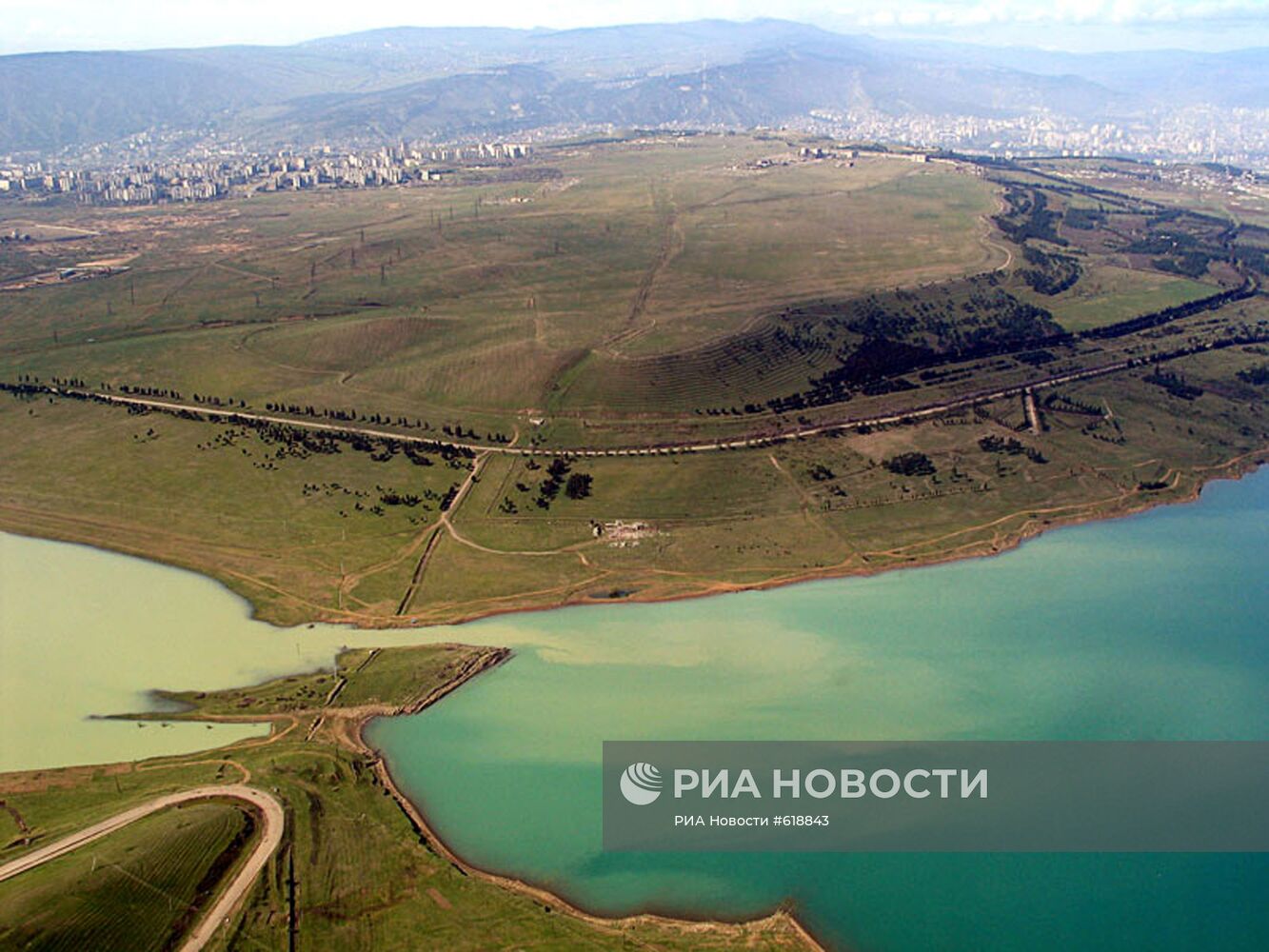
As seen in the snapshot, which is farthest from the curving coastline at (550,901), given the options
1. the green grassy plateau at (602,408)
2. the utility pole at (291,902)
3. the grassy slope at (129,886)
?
the green grassy plateau at (602,408)

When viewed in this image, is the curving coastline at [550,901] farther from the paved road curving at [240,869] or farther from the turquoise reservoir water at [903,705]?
the paved road curving at [240,869]

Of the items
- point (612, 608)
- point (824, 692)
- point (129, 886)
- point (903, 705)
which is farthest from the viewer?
point (612, 608)

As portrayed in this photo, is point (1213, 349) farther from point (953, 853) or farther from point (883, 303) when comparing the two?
point (953, 853)

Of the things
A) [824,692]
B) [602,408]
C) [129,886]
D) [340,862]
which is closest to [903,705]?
[824,692]

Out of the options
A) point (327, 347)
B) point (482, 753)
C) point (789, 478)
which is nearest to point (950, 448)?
point (789, 478)

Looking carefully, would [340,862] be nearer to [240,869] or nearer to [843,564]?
[240,869]
